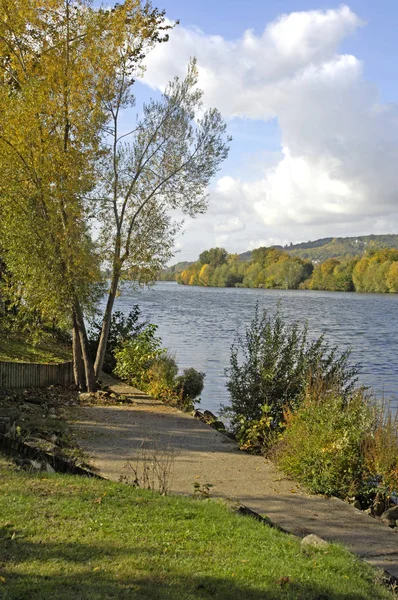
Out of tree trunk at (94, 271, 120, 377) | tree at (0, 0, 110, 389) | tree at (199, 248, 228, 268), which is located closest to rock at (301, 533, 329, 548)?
tree at (0, 0, 110, 389)

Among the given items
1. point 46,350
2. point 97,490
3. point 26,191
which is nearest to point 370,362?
point 46,350

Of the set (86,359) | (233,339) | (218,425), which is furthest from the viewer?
(233,339)

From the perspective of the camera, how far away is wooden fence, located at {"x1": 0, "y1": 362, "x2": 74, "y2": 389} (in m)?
14.7

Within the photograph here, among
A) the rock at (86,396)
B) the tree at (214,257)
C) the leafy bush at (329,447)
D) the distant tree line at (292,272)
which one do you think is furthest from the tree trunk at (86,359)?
the tree at (214,257)

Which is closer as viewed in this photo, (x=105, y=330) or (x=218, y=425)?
(x=218, y=425)

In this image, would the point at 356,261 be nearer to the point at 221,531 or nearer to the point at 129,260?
the point at 129,260

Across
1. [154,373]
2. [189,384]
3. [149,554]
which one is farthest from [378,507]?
[154,373]

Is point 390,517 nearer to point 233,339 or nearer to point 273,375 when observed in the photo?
point 273,375

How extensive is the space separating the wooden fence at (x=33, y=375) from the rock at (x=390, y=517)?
970 centimetres

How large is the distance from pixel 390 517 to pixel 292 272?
4939 inches

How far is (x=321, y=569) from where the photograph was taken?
5531 mm

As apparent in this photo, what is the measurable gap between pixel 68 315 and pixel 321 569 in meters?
11.6

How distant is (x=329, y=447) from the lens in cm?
932

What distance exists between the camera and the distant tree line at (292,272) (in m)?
116
